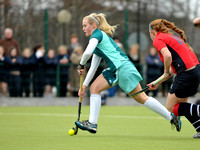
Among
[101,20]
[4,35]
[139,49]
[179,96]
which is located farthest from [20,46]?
[179,96]

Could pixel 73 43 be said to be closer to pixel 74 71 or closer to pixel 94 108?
pixel 74 71

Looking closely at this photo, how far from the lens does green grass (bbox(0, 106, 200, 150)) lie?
6.18 meters

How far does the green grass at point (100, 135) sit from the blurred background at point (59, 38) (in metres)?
3.94

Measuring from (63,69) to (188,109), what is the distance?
8.13m

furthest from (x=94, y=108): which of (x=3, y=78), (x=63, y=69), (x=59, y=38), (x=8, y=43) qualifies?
(x=59, y=38)

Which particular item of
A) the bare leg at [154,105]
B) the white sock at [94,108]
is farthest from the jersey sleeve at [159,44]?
the white sock at [94,108]

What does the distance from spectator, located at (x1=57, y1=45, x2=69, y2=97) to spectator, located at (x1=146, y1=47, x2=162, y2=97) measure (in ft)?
7.22

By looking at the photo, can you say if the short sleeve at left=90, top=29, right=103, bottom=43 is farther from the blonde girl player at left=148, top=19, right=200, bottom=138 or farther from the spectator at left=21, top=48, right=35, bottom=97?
the spectator at left=21, top=48, right=35, bottom=97

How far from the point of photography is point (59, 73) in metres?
14.8

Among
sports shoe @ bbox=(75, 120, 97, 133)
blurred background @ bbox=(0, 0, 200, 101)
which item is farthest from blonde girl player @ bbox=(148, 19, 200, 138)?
blurred background @ bbox=(0, 0, 200, 101)

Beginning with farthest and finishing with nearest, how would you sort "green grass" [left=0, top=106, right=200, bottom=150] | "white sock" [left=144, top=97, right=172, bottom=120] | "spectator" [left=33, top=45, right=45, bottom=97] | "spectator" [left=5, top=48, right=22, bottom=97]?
"spectator" [left=33, top=45, right=45, bottom=97]
"spectator" [left=5, top=48, right=22, bottom=97]
"white sock" [left=144, top=97, right=172, bottom=120]
"green grass" [left=0, top=106, right=200, bottom=150]

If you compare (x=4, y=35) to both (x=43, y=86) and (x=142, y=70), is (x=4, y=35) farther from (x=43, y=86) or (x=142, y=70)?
(x=142, y=70)

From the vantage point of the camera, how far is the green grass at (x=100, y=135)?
6184 millimetres

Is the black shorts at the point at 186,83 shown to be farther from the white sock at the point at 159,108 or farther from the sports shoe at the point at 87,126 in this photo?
the sports shoe at the point at 87,126
